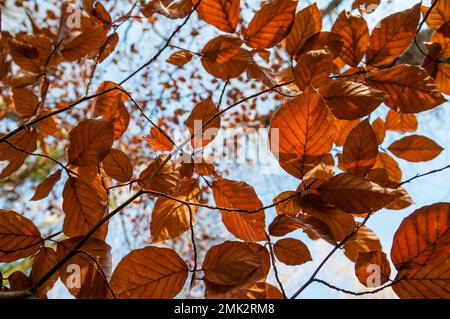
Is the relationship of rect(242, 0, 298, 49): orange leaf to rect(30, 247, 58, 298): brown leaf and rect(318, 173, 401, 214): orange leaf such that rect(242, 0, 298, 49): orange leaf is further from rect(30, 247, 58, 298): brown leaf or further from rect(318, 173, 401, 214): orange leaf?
rect(30, 247, 58, 298): brown leaf

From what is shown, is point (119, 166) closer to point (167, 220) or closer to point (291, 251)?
point (167, 220)

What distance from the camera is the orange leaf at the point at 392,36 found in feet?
1.40

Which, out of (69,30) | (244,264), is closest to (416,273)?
(244,264)

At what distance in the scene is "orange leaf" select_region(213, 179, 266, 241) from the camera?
1.31 ft

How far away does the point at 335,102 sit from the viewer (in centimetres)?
37

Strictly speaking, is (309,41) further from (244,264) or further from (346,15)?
(244,264)

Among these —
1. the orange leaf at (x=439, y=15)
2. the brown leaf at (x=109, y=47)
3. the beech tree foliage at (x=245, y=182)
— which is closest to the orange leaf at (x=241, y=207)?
the beech tree foliage at (x=245, y=182)

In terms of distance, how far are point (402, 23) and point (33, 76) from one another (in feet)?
1.81

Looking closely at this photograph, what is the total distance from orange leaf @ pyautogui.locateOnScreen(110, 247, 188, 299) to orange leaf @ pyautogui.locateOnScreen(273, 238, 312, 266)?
0.47 ft

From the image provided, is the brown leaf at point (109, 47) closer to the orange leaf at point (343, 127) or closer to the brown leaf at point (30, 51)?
the brown leaf at point (30, 51)

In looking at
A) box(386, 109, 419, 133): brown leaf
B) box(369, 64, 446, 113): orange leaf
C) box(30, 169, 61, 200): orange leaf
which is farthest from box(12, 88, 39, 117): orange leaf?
box(386, 109, 419, 133): brown leaf

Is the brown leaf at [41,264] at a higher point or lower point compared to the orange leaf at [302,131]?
lower

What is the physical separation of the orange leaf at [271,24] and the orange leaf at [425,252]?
28 cm

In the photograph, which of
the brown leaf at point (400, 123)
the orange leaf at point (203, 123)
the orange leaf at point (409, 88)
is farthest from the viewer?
the brown leaf at point (400, 123)
